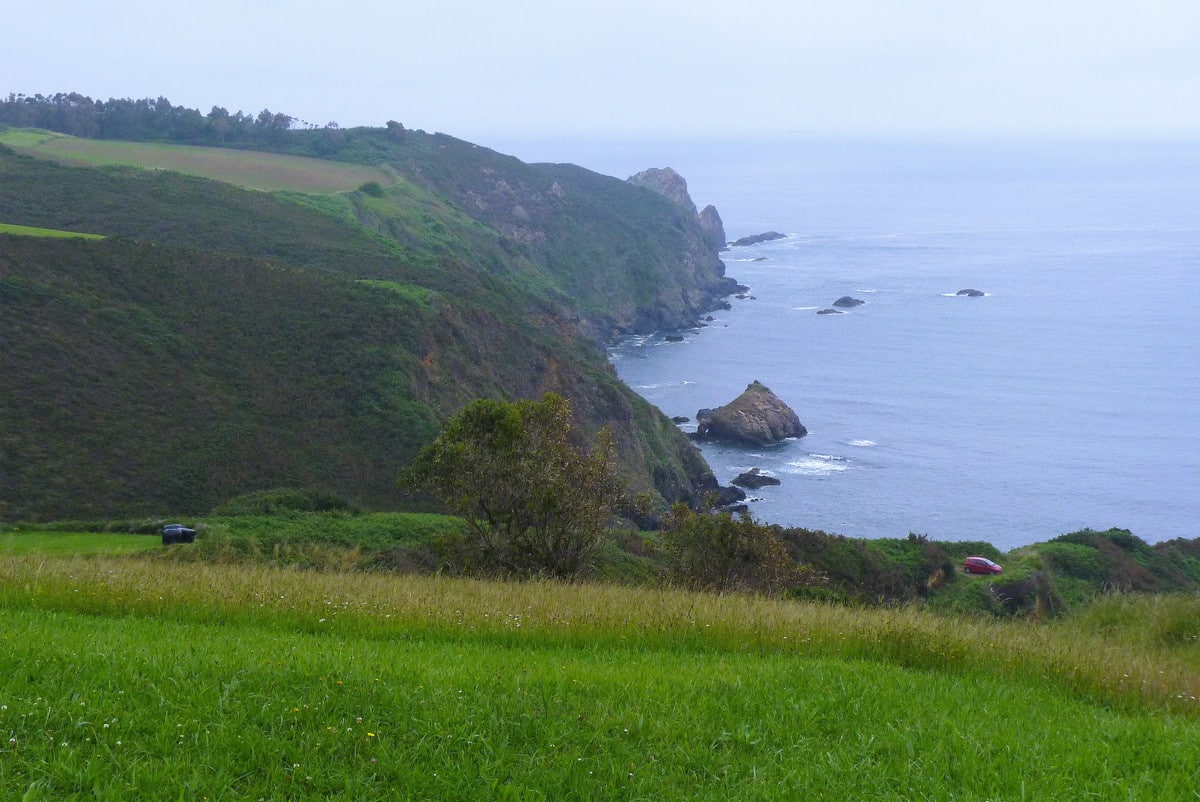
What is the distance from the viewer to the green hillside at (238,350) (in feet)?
110

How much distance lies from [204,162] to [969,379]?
71422 mm

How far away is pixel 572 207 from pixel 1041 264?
2493 inches

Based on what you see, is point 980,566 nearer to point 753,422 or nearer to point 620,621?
point 620,621

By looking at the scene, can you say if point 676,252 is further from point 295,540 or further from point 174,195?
point 295,540

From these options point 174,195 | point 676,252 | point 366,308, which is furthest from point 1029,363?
point 174,195

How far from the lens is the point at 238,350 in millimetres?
43281

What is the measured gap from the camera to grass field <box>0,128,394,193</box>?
8694 centimetres

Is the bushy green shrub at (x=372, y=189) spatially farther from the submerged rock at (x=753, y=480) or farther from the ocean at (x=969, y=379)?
the submerged rock at (x=753, y=480)

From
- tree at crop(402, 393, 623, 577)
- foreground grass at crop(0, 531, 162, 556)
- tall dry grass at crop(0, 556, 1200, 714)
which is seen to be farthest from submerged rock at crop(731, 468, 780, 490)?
tall dry grass at crop(0, 556, 1200, 714)

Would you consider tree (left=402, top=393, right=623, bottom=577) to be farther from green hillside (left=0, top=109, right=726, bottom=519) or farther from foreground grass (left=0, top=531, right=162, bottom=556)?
green hillside (left=0, top=109, right=726, bottom=519)

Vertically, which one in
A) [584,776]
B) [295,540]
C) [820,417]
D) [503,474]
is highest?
[584,776]

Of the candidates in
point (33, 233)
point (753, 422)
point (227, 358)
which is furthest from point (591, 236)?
point (227, 358)

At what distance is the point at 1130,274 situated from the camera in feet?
403

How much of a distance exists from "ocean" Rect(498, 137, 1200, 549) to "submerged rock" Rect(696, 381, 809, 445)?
4.64 ft
